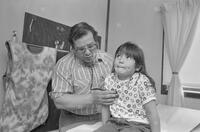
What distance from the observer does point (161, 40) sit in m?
2.91

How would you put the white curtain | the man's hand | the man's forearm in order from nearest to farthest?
the man's hand
the man's forearm
the white curtain

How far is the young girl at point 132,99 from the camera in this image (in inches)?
45.6

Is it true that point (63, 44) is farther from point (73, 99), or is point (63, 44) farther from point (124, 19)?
point (124, 19)

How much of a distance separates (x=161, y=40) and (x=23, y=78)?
6.40ft

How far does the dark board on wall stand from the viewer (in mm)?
1998

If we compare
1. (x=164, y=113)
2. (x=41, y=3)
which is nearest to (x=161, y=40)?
(x=164, y=113)

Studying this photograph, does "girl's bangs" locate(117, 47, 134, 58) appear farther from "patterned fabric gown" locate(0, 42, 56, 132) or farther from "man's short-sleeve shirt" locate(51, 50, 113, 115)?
"patterned fabric gown" locate(0, 42, 56, 132)

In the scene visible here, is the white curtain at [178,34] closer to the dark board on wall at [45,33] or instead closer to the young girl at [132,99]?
the dark board on wall at [45,33]

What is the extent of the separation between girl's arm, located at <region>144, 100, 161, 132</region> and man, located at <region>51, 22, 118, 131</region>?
16.2 inches

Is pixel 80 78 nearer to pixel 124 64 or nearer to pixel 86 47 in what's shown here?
pixel 86 47

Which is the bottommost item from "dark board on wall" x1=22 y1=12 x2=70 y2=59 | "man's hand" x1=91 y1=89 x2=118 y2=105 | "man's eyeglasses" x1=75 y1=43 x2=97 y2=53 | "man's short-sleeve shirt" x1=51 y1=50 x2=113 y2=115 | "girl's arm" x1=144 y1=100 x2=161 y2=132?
"girl's arm" x1=144 y1=100 x2=161 y2=132

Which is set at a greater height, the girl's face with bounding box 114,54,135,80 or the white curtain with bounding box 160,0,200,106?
the white curtain with bounding box 160,0,200,106

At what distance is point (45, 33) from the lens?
218cm

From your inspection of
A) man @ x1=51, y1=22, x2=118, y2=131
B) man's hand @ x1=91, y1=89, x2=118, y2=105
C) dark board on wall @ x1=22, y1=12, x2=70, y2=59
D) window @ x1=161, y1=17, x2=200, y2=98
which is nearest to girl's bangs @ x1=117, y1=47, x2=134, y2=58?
man's hand @ x1=91, y1=89, x2=118, y2=105
